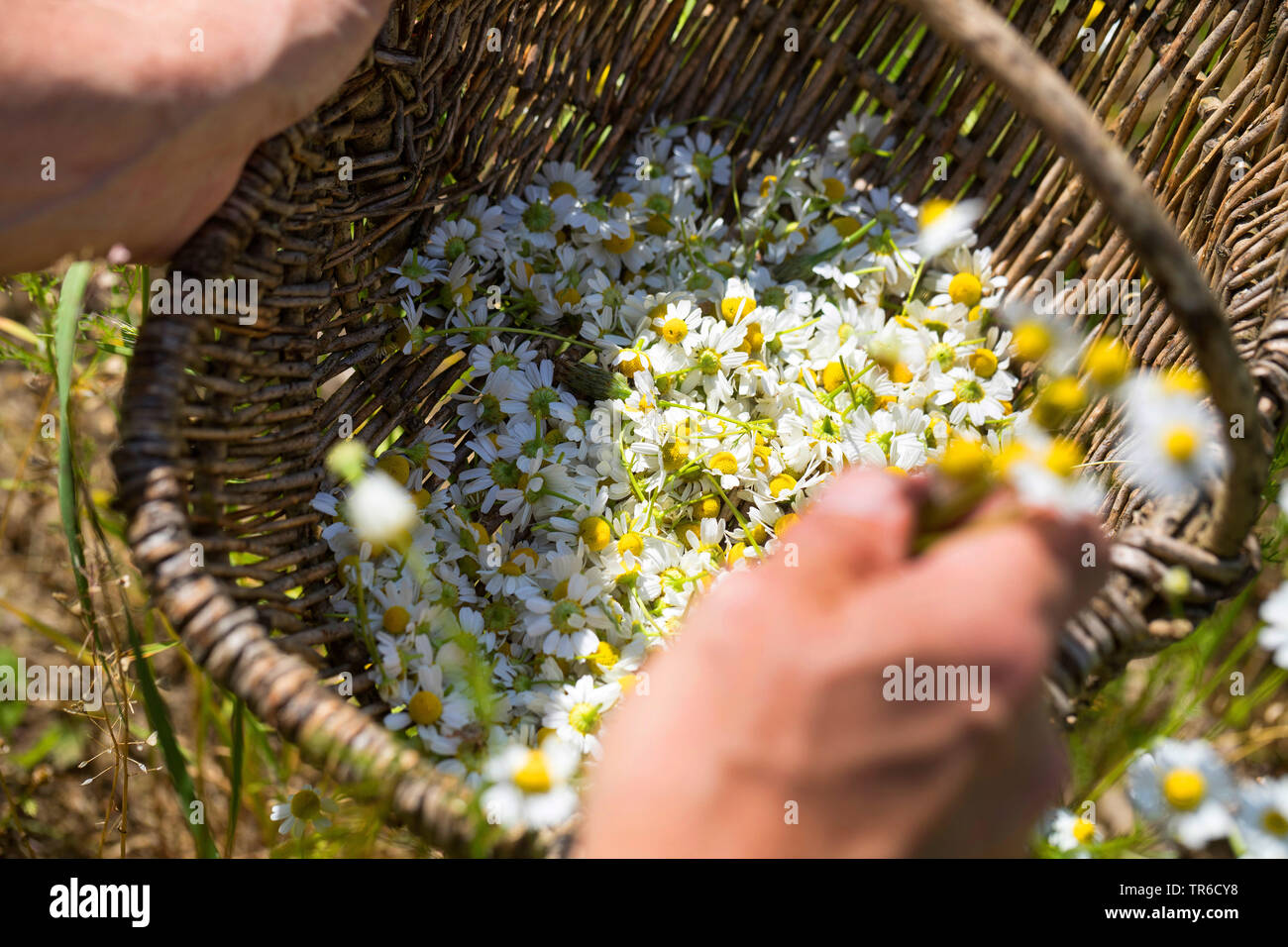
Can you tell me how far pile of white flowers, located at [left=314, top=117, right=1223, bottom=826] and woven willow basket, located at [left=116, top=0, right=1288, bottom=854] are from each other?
38 millimetres

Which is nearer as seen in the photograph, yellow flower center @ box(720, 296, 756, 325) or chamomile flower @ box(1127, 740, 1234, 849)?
chamomile flower @ box(1127, 740, 1234, 849)

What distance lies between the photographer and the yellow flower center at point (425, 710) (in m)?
0.60

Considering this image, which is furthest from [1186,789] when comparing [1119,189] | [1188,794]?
[1119,189]

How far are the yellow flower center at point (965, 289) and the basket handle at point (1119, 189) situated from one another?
37 cm

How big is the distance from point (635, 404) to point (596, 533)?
108 millimetres

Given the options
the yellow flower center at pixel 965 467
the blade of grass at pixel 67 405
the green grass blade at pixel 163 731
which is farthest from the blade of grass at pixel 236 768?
the yellow flower center at pixel 965 467

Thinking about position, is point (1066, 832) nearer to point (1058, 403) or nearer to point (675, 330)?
point (1058, 403)

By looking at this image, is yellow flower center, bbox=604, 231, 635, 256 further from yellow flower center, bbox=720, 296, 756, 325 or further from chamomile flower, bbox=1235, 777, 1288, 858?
chamomile flower, bbox=1235, 777, 1288, 858

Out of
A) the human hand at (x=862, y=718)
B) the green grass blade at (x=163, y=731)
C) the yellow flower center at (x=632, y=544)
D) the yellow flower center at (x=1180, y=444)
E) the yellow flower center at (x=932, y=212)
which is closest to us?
the human hand at (x=862, y=718)

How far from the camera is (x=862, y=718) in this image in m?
0.36

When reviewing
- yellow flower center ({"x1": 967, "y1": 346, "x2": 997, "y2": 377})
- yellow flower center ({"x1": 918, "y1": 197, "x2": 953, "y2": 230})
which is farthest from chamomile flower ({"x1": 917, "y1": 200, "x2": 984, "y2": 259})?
yellow flower center ({"x1": 967, "y1": 346, "x2": 997, "y2": 377})

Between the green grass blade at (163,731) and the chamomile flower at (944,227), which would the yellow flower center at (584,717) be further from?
the chamomile flower at (944,227)

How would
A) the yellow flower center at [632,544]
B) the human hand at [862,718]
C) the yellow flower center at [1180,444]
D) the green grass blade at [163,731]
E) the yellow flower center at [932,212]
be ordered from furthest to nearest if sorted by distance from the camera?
1. the yellow flower center at [932,212]
2. the yellow flower center at [632,544]
3. the green grass blade at [163,731]
4. the yellow flower center at [1180,444]
5. the human hand at [862,718]

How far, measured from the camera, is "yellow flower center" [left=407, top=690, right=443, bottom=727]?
599 millimetres
